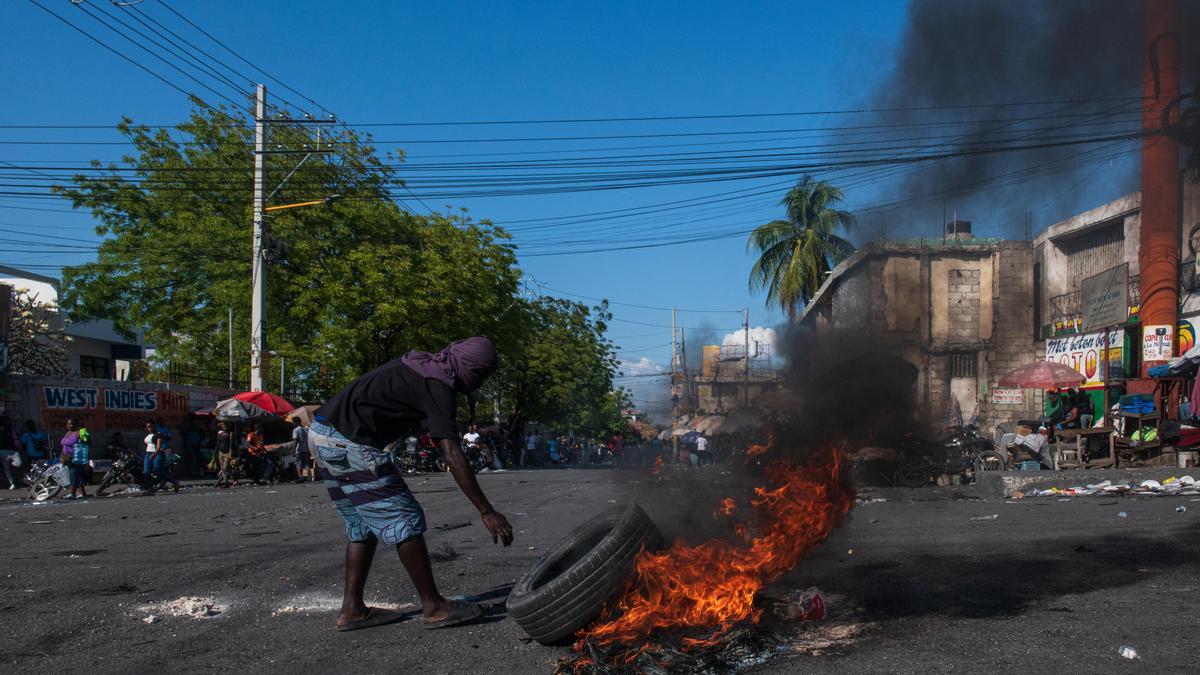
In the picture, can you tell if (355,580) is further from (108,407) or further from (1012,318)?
(108,407)

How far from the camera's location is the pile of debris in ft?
42.0

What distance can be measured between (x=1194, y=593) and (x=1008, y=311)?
49.4 ft

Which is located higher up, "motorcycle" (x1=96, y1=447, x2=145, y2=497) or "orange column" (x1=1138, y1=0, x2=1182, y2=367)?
"orange column" (x1=1138, y1=0, x2=1182, y2=367)

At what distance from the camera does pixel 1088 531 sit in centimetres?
837

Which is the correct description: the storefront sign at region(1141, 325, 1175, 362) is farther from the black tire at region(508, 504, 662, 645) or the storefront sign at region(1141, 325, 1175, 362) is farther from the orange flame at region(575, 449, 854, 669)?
the black tire at region(508, 504, 662, 645)

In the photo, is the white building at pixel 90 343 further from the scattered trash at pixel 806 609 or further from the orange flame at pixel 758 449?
the scattered trash at pixel 806 609

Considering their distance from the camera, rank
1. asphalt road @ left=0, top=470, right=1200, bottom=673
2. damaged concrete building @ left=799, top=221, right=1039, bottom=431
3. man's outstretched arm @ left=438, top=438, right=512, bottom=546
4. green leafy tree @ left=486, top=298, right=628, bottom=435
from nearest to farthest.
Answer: asphalt road @ left=0, top=470, right=1200, bottom=673
man's outstretched arm @ left=438, top=438, right=512, bottom=546
damaged concrete building @ left=799, top=221, right=1039, bottom=431
green leafy tree @ left=486, top=298, right=628, bottom=435

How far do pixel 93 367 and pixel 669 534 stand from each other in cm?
4221

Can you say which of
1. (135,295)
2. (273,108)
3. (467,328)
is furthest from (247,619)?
(135,295)

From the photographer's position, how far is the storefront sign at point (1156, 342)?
1858cm

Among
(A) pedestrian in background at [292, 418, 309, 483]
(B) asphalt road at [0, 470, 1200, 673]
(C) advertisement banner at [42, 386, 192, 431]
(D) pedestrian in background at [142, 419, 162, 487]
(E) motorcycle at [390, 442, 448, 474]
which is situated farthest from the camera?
(E) motorcycle at [390, 442, 448, 474]

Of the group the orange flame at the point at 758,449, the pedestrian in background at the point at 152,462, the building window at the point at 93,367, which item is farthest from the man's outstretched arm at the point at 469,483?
the building window at the point at 93,367

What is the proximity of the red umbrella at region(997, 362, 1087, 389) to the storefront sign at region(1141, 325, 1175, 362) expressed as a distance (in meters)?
2.61

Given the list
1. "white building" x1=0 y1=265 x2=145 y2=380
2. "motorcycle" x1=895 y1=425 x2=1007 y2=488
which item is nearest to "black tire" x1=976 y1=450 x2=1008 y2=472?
"motorcycle" x1=895 y1=425 x2=1007 y2=488
